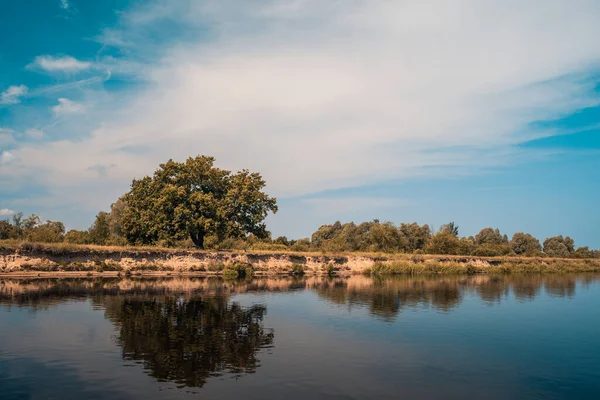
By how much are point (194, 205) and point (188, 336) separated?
4247cm

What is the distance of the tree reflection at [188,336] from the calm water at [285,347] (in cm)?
7

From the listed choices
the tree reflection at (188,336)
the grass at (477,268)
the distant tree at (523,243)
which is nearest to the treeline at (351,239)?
the distant tree at (523,243)

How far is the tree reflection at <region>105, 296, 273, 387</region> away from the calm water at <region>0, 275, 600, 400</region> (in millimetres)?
70

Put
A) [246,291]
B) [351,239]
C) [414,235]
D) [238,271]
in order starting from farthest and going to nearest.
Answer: [351,239], [414,235], [238,271], [246,291]

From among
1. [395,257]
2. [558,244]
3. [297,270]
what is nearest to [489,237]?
[558,244]

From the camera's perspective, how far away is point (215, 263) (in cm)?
5947

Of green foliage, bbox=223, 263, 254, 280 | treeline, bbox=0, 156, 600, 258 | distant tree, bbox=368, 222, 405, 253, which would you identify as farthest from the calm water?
distant tree, bbox=368, 222, 405, 253

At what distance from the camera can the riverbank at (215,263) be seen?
47.6m

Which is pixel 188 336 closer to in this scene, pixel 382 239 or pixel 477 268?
pixel 477 268

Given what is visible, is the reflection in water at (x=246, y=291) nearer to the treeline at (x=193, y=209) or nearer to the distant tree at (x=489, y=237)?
the treeline at (x=193, y=209)

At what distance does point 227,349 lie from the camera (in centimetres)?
1995

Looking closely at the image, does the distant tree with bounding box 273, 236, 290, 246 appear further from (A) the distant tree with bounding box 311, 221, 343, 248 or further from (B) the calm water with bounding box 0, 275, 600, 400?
(B) the calm water with bounding box 0, 275, 600, 400

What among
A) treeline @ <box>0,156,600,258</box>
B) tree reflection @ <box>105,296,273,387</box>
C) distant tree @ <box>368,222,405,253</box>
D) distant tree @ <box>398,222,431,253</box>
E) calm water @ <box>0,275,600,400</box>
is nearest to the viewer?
calm water @ <box>0,275,600,400</box>

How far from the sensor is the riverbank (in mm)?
47562
